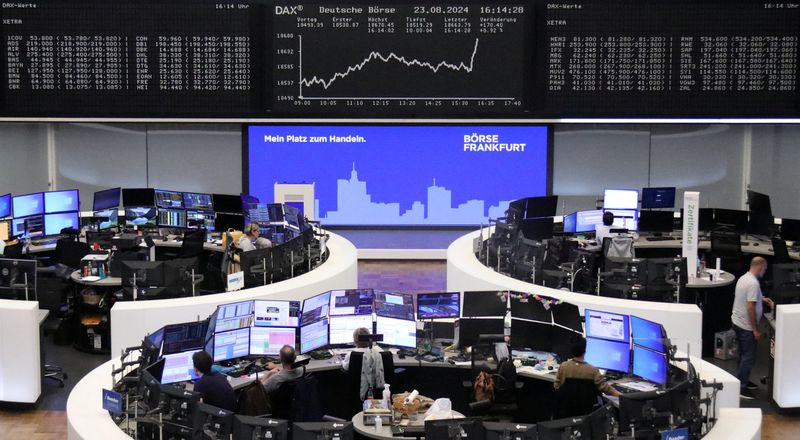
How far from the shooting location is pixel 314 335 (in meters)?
9.72

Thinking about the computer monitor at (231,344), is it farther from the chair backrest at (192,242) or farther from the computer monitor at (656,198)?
the computer monitor at (656,198)

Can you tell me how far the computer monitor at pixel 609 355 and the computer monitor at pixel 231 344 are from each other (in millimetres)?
2914

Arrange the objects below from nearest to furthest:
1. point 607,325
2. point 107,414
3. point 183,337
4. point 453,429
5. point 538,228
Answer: point 453,429 → point 107,414 → point 183,337 → point 607,325 → point 538,228

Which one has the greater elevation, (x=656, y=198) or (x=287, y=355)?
(x=656, y=198)

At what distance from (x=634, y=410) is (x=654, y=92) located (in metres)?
8.08

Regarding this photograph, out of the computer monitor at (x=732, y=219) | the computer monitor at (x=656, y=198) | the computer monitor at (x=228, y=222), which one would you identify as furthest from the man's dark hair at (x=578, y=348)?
the computer monitor at (x=228, y=222)

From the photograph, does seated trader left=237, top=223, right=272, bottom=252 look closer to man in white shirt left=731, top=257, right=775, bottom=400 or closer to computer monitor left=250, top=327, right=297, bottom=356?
computer monitor left=250, top=327, right=297, bottom=356

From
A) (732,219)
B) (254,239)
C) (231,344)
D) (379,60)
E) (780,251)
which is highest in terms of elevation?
(379,60)

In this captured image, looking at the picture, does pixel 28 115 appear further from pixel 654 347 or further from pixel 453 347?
pixel 654 347

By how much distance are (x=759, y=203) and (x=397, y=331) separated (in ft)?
23.1

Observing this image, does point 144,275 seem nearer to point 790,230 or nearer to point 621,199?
point 621,199

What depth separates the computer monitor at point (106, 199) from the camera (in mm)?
14873

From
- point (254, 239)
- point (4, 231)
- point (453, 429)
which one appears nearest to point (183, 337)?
point (453, 429)

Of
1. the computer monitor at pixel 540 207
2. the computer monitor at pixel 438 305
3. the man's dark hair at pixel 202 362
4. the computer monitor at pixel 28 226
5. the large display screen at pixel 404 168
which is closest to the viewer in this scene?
the man's dark hair at pixel 202 362
